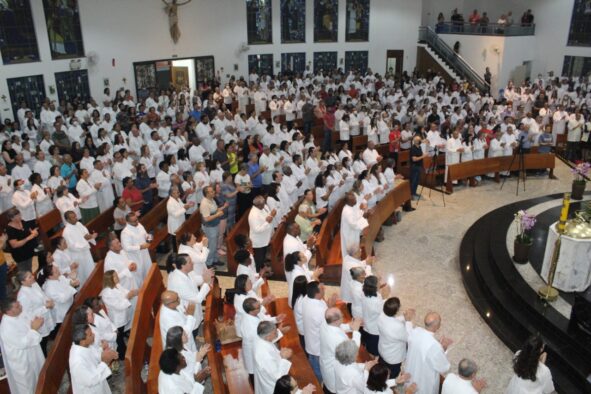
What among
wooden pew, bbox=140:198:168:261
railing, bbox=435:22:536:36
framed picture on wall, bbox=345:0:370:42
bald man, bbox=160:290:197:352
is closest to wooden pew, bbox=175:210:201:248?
wooden pew, bbox=140:198:168:261

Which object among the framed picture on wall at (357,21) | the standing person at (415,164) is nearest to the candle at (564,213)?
the standing person at (415,164)

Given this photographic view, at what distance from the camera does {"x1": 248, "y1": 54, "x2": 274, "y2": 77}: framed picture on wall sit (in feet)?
71.9

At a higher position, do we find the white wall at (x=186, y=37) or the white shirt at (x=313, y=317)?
the white wall at (x=186, y=37)

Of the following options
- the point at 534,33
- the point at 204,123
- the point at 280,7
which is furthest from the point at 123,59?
the point at 534,33

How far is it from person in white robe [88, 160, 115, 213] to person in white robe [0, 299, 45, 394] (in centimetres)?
420

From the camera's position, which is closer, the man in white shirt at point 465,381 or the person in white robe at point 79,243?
the man in white shirt at point 465,381

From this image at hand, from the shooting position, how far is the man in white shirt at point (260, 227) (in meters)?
7.92

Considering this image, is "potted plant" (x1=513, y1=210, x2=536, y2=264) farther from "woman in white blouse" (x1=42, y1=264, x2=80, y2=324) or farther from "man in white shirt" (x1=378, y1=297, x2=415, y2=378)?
"woman in white blouse" (x1=42, y1=264, x2=80, y2=324)

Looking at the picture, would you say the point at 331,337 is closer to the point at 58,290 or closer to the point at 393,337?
the point at 393,337

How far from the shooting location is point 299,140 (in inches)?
480

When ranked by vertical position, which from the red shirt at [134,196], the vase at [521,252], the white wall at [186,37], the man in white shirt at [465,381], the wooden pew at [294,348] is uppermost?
the white wall at [186,37]

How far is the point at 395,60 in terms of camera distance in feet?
83.9

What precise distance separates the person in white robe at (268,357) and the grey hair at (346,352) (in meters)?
0.57

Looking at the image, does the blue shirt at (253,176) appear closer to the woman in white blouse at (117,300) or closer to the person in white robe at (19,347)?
the woman in white blouse at (117,300)
